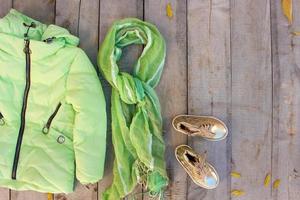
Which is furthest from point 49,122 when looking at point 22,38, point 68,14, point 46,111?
point 68,14

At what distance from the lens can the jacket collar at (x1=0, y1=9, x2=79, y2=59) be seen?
171 cm

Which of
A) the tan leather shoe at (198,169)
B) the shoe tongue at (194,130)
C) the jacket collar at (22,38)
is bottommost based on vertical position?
the tan leather shoe at (198,169)

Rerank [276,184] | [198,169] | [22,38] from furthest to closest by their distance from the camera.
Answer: [276,184] < [198,169] < [22,38]

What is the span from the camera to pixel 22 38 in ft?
5.64

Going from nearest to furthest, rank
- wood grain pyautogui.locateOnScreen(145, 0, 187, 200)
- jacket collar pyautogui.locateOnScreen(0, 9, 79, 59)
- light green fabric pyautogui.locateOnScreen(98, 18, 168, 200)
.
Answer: jacket collar pyautogui.locateOnScreen(0, 9, 79, 59) → light green fabric pyautogui.locateOnScreen(98, 18, 168, 200) → wood grain pyautogui.locateOnScreen(145, 0, 187, 200)

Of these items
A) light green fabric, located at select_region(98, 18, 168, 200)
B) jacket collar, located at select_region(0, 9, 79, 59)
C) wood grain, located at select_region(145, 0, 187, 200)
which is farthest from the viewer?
wood grain, located at select_region(145, 0, 187, 200)

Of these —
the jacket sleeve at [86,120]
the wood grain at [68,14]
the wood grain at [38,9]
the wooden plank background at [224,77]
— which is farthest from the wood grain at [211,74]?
the wood grain at [38,9]

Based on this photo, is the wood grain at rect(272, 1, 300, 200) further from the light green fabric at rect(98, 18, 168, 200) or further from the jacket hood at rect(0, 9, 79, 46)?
the jacket hood at rect(0, 9, 79, 46)

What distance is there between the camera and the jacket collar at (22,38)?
1.71 meters

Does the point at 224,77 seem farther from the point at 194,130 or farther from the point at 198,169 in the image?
the point at 198,169

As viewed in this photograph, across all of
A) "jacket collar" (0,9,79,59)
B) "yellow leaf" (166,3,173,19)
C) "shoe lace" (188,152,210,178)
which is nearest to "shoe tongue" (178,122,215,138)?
"shoe lace" (188,152,210,178)

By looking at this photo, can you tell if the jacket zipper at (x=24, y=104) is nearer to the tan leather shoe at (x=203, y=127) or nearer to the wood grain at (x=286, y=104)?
the tan leather shoe at (x=203, y=127)

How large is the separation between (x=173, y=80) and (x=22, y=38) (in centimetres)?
71

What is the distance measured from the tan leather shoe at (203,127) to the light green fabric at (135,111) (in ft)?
0.35
